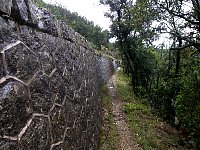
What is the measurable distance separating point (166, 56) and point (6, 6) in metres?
21.2

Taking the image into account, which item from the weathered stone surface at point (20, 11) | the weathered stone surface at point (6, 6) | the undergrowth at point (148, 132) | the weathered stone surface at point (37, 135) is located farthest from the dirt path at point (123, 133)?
the weathered stone surface at point (6, 6)

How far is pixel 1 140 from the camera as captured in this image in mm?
2256

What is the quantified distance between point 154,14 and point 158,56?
541 inches

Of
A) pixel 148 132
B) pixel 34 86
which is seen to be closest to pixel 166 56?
pixel 148 132

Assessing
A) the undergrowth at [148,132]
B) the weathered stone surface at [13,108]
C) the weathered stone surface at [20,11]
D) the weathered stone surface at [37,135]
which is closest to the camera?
the weathered stone surface at [13,108]

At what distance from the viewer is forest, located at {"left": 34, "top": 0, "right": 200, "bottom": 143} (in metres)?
13.2

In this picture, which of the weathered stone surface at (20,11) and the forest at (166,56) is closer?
the weathered stone surface at (20,11)

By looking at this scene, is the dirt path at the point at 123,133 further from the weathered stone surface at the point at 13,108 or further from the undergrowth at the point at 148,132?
the weathered stone surface at the point at 13,108

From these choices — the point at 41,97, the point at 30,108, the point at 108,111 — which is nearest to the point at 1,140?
the point at 30,108

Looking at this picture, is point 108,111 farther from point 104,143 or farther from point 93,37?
point 93,37

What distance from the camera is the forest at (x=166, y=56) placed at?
43.4ft

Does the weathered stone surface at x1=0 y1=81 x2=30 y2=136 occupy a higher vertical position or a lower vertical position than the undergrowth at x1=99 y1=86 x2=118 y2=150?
higher

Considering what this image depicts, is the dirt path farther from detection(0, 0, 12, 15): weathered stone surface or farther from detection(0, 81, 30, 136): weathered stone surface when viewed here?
detection(0, 0, 12, 15): weathered stone surface

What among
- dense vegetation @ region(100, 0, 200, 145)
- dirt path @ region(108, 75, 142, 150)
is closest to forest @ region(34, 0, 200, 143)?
dense vegetation @ region(100, 0, 200, 145)
